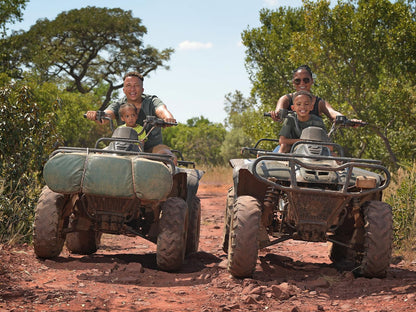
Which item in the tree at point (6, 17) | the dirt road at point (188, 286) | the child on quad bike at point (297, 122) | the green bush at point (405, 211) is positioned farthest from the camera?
the tree at point (6, 17)

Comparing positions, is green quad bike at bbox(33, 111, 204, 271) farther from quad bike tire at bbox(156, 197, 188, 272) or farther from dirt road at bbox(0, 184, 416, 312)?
dirt road at bbox(0, 184, 416, 312)

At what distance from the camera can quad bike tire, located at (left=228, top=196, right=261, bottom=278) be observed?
Answer: 5.41m

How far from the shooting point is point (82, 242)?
7.05 metres

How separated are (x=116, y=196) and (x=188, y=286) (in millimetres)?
1057

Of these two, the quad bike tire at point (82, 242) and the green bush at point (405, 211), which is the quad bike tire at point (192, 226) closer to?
the quad bike tire at point (82, 242)

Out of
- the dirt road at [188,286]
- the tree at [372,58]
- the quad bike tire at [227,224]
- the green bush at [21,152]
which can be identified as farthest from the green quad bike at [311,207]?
the tree at [372,58]

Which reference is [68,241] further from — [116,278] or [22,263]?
[116,278]

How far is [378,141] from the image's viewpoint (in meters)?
17.6

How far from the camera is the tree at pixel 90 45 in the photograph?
31.7 meters

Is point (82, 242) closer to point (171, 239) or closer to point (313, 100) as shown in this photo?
point (171, 239)

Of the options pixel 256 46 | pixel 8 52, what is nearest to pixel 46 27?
pixel 8 52

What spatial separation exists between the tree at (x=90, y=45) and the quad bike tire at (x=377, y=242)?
Result: 88.4 feet

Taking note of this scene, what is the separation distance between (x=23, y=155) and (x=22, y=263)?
262 cm

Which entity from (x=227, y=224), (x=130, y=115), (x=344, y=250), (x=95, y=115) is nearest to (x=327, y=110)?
(x=344, y=250)
